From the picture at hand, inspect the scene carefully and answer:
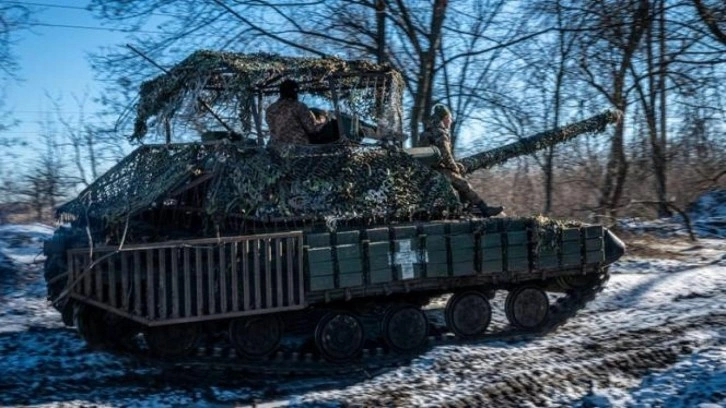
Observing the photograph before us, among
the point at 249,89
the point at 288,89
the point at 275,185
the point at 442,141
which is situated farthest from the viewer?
the point at 442,141

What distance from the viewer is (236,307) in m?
8.20

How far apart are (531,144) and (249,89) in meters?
4.48

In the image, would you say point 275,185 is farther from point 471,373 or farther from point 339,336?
point 471,373

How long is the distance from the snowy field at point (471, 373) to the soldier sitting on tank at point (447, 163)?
61.9 inches

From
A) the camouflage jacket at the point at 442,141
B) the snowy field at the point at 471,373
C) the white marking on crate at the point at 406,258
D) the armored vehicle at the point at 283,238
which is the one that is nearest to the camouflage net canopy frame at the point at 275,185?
the armored vehicle at the point at 283,238

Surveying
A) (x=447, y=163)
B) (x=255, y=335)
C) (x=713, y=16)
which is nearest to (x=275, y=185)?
(x=255, y=335)

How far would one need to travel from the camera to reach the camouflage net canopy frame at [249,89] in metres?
8.79

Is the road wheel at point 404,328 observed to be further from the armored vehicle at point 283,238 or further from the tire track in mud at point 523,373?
the tire track in mud at point 523,373

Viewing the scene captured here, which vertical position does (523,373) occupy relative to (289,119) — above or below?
below

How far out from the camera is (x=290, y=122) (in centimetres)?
912

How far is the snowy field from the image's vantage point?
281 inches

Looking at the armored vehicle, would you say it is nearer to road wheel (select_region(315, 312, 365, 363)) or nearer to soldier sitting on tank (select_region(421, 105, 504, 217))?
road wheel (select_region(315, 312, 365, 363))

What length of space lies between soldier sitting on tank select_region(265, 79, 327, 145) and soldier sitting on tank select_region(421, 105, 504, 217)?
1.65 m

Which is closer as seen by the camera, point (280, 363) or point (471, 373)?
point (471, 373)
